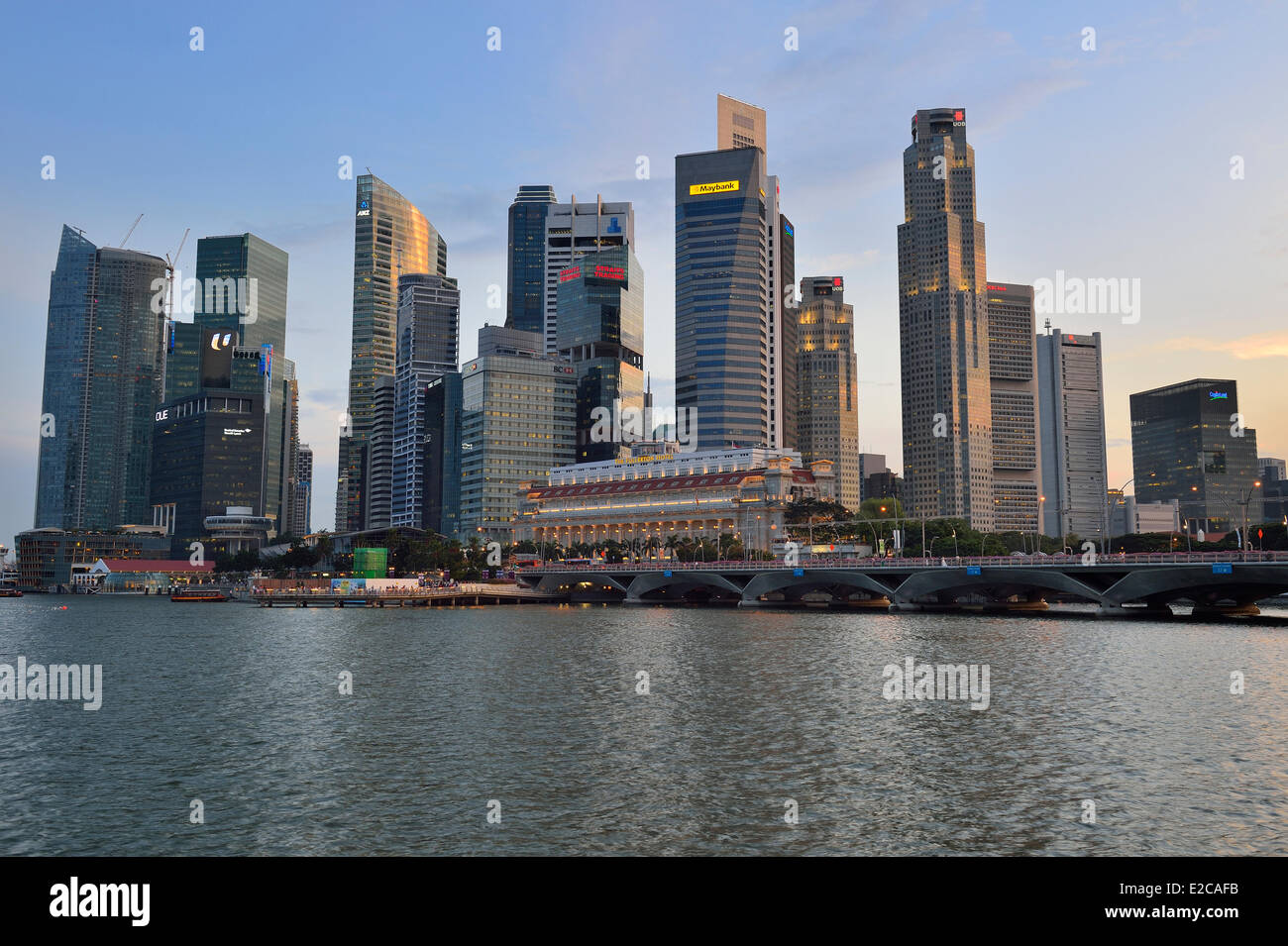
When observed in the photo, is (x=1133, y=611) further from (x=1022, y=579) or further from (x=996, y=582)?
(x=1022, y=579)

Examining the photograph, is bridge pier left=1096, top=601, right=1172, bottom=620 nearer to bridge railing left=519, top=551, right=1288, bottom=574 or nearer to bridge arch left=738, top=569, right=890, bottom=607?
bridge railing left=519, top=551, right=1288, bottom=574

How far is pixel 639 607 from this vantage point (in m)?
192

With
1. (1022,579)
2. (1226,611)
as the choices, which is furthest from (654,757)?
(1226,611)

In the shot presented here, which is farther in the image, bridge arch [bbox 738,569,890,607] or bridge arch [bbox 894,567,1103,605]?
bridge arch [bbox 738,569,890,607]

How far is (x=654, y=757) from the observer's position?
38562 millimetres

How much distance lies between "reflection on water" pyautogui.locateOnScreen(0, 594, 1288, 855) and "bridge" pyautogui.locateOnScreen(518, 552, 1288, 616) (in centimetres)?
4166

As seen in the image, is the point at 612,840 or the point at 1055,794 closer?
the point at 612,840

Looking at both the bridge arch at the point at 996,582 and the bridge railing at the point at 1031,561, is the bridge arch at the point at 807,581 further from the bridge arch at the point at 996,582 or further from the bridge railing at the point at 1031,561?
the bridge arch at the point at 996,582

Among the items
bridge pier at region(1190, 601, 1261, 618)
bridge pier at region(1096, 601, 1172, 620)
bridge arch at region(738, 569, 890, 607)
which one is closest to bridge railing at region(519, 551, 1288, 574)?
bridge arch at region(738, 569, 890, 607)

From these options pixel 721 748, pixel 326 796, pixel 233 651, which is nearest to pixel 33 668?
pixel 233 651

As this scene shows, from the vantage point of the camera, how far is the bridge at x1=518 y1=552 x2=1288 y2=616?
11788cm

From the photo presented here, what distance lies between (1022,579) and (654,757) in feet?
359
